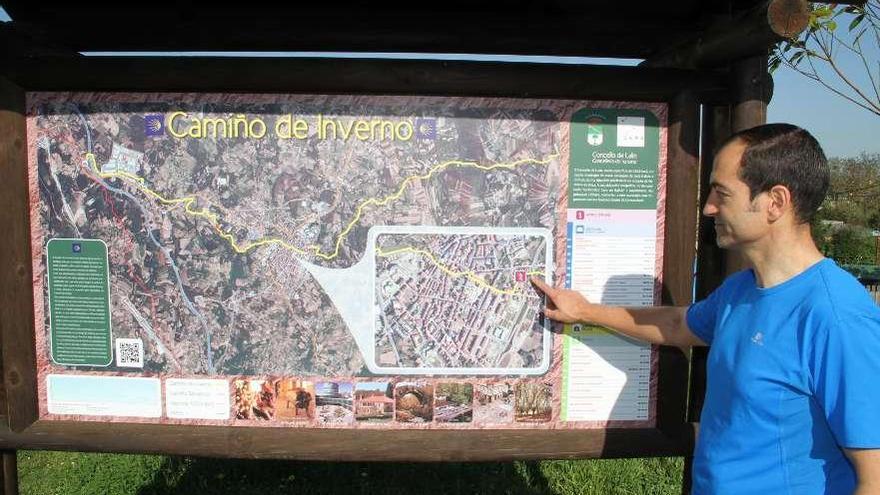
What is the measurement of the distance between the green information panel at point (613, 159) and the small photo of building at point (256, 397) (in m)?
1.38

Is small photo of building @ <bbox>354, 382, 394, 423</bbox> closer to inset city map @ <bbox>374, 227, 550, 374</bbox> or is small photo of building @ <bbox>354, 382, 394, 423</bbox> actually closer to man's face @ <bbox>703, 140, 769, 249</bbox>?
inset city map @ <bbox>374, 227, 550, 374</bbox>

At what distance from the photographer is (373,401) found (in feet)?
7.00

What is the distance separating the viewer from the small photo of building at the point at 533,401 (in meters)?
2.15

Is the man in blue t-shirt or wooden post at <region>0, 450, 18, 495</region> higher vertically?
the man in blue t-shirt

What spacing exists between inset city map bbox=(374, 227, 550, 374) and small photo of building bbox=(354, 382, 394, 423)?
0.09 meters

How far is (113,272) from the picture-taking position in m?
2.13

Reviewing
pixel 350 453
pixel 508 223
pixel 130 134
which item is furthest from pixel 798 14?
pixel 130 134

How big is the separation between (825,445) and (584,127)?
4.14 ft

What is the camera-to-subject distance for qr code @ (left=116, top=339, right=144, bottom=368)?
84.5 inches

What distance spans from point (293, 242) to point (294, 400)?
2.03 feet

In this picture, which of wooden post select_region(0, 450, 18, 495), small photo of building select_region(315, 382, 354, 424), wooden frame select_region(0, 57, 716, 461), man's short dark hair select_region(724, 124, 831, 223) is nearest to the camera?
man's short dark hair select_region(724, 124, 831, 223)

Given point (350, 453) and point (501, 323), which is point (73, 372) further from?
point (501, 323)

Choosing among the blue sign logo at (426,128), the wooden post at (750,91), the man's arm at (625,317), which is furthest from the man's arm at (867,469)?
the blue sign logo at (426,128)

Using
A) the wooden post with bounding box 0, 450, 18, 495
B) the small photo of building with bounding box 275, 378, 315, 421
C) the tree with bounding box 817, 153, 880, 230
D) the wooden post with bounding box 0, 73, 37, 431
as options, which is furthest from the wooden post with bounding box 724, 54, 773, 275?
the tree with bounding box 817, 153, 880, 230
